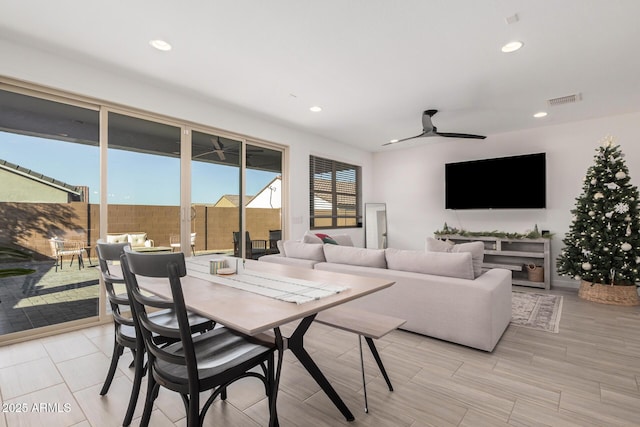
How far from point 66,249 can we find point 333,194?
4.33 metres

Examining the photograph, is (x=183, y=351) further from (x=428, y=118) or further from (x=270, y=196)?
(x=428, y=118)

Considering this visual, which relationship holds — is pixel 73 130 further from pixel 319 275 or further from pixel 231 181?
pixel 319 275

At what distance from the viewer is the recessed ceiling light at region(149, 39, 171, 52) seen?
105 inches

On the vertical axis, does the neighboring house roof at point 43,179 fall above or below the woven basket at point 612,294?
above

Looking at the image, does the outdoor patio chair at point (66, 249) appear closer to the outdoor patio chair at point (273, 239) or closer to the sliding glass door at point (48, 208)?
the sliding glass door at point (48, 208)

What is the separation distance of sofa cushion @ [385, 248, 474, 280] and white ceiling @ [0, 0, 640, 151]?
72.4 inches

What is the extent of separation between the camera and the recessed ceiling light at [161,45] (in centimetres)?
266

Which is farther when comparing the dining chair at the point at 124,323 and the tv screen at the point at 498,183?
the tv screen at the point at 498,183

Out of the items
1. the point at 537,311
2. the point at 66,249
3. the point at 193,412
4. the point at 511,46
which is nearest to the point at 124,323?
the point at 193,412

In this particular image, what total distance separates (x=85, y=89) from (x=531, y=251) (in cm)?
643

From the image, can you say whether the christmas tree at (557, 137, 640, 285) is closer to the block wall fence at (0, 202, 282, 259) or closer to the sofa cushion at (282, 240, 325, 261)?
the sofa cushion at (282, 240, 325, 261)

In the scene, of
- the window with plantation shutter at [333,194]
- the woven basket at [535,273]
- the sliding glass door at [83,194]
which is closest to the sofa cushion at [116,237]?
the sliding glass door at [83,194]

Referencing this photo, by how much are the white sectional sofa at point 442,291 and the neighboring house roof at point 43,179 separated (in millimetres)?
2634

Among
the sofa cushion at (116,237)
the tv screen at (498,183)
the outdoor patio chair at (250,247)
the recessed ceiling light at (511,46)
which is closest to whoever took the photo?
the recessed ceiling light at (511,46)
